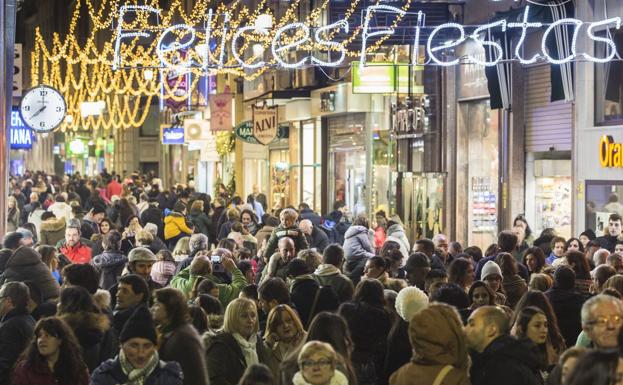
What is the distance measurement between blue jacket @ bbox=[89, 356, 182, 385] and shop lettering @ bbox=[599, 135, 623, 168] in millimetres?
14941

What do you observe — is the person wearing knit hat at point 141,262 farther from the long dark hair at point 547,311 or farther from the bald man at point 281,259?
the long dark hair at point 547,311

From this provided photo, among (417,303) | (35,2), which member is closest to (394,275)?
(417,303)

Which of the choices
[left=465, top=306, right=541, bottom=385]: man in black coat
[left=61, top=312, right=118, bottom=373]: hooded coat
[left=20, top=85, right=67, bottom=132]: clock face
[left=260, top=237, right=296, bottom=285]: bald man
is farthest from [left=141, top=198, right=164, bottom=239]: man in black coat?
[left=465, top=306, right=541, bottom=385]: man in black coat

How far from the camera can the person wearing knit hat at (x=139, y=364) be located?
7.63 metres

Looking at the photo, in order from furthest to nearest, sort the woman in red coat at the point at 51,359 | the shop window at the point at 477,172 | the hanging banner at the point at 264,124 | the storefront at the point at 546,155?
1. the hanging banner at the point at 264,124
2. the shop window at the point at 477,172
3. the storefront at the point at 546,155
4. the woman in red coat at the point at 51,359

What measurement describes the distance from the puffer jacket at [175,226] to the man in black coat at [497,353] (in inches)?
523

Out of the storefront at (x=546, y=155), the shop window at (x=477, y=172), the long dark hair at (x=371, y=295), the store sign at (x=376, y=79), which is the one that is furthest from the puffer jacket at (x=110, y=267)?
the store sign at (x=376, y=79)

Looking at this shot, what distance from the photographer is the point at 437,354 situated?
716 centimetres

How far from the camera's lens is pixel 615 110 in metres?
22.3

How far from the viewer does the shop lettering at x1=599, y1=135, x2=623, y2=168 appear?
21.5m

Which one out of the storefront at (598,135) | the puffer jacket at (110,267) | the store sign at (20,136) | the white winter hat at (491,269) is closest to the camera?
the white winter hat at (491,269)

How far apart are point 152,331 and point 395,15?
20107 millimetres

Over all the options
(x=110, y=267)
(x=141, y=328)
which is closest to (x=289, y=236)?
(x=110, y=267)

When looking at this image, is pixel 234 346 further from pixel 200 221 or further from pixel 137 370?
pixel 200 221
